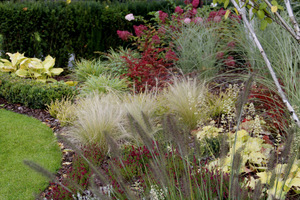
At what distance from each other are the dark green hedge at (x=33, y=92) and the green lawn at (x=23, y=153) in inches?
14.8

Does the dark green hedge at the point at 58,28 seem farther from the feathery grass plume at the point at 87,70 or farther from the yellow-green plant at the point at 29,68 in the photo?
the feathery grass plume at the point at 87,70

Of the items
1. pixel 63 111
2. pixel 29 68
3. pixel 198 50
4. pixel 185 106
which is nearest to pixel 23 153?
pixel 63 111

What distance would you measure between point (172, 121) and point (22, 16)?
6.90m

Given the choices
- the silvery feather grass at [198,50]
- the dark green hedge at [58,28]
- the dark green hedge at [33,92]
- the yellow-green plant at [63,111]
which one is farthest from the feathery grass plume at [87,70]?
the silvery feather grass at [198,50]

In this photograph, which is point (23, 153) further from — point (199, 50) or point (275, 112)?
point (199, 50)

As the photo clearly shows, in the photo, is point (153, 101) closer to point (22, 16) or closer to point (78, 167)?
point (78, 167)

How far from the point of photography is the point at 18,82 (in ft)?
20.2

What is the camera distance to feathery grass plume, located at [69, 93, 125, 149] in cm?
405

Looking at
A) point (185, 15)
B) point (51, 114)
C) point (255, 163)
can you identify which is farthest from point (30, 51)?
point (255, 163)

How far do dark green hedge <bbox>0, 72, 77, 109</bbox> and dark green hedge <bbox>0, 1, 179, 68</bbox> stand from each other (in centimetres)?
169

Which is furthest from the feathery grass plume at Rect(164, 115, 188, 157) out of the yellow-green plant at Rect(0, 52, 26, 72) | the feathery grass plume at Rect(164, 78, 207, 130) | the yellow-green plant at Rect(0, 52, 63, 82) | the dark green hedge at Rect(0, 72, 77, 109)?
the yellow-green plant at Rect(0, 52, 26, 72)

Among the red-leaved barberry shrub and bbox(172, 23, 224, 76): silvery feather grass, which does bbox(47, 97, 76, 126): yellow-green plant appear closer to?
bbox(172, 23, 224, 76): silvery feather grass

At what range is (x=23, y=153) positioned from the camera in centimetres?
427

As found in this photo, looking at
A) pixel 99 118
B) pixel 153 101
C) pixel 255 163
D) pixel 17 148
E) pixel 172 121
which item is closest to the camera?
pixel 172 121
